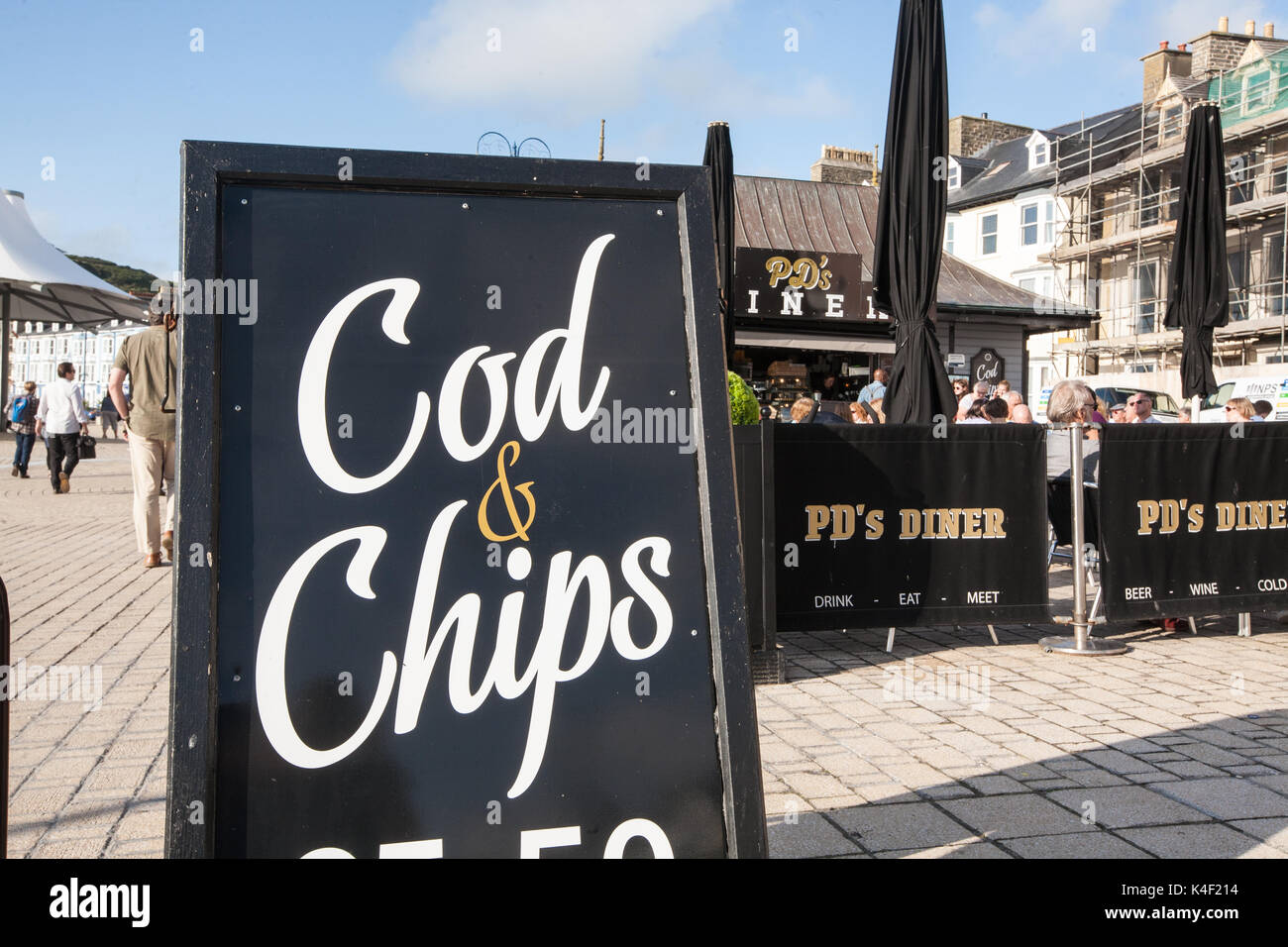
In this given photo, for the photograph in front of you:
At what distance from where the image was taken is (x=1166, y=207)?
3516 cm

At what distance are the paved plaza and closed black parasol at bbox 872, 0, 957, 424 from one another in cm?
215

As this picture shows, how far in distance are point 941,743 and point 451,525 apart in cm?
299

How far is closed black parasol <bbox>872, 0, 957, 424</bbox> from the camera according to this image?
26.5 ft

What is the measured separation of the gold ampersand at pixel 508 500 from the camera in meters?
2.21

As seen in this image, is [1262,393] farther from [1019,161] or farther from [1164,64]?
[1019,161]

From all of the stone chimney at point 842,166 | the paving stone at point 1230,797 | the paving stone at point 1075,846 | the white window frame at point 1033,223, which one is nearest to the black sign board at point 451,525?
the paving stone at point 1075,846

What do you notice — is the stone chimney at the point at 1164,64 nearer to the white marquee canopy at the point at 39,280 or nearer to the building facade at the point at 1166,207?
the building facade at the point at 1166,207

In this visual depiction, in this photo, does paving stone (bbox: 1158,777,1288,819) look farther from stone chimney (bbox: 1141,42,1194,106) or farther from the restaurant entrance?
stone chimney (bbox: 1141,42,1194,106)

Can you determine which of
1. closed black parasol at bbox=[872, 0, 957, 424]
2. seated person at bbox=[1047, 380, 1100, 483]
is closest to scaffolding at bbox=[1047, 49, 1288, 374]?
closed black parasol at bbox=[872, 0, 957, 424]

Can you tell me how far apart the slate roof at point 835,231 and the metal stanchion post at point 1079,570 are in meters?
12.5

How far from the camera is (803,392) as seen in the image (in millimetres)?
18078

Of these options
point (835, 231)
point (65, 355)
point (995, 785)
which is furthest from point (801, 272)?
point (65, 355)
